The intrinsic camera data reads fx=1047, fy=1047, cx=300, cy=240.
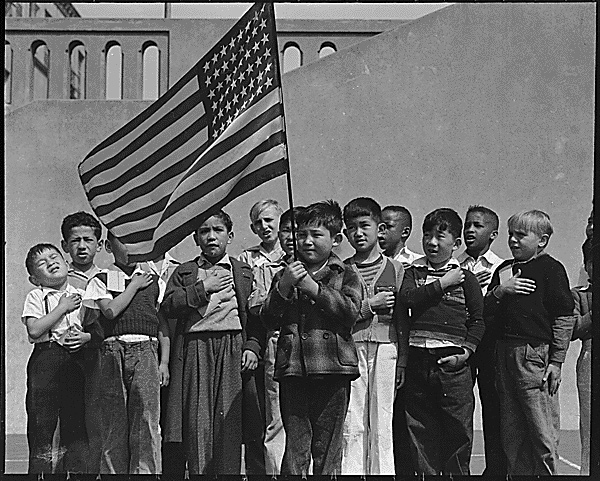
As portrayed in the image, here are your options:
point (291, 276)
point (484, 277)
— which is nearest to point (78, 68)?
point (291, 276)

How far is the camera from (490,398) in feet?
13.5

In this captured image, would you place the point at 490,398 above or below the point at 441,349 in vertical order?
below

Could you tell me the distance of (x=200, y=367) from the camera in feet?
13.3

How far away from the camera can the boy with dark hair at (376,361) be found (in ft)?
13.1

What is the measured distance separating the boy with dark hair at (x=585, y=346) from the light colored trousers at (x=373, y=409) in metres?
0.76

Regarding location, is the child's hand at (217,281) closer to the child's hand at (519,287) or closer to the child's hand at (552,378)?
the child's hand at (519,287)

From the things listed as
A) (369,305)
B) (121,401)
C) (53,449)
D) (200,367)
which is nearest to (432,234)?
(369,305)

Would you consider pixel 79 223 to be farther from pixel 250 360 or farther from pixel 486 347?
pixel 486 347

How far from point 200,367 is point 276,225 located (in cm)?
64

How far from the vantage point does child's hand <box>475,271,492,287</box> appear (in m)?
4.07

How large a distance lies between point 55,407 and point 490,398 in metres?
1.70

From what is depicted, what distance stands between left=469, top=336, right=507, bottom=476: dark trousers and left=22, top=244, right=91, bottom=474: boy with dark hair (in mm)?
1523

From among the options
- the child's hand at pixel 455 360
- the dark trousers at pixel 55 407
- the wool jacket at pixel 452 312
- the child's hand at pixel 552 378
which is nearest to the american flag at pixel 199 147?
the dark trousers at pixel 55 407

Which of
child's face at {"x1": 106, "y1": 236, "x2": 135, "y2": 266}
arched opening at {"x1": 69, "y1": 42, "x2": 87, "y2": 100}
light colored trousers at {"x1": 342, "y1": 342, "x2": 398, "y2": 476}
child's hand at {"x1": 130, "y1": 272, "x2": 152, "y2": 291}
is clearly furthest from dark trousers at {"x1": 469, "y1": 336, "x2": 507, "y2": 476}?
arched opening at {"x1": 69, "y1": 42, "x2": 87, "y2": 100}
